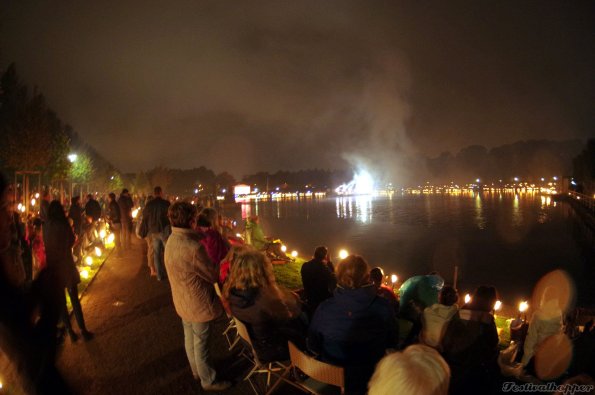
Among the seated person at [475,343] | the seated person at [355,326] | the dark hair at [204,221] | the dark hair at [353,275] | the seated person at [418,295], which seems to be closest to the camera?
the seated person at [355,326]

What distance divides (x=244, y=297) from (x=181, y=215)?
1.16 meters

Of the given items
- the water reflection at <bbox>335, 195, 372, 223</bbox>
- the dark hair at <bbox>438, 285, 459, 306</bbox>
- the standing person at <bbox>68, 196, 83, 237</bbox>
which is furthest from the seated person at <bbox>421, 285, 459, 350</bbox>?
the water reflection at <bbox>335, 195, 372, 223</bbox>

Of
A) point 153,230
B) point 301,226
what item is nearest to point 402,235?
point 301,226

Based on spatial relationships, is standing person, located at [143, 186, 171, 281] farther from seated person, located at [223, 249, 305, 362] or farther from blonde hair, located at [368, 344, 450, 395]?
blonde hair, located at [368, 344, 450, 395]

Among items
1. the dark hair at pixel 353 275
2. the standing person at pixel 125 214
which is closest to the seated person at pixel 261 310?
the dark hair at pixel 353 275

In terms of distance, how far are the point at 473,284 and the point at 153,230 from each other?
12735 millimetres

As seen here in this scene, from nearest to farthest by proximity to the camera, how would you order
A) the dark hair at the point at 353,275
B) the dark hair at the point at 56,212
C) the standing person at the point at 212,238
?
the dark hair at the point at 353,275 → the dark hair at the point at 56,212 → the standing person at the point at 212,238

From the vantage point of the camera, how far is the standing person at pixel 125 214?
1328 centimetres

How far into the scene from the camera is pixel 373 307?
3.63 metres

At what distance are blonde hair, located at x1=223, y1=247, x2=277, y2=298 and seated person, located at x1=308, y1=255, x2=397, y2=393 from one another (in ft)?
2.69

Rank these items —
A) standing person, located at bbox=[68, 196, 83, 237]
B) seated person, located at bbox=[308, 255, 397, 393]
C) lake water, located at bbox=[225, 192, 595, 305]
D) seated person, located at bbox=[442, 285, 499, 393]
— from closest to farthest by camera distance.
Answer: seated person, located at bbox=[308, 255, 397, 393]
seated person, located at bbox=[442, 285, 499, 393]
standing person, located at bbox=[68, 196, 83, 237]
lake water, located at bbox=[225, 192, 595, 305]

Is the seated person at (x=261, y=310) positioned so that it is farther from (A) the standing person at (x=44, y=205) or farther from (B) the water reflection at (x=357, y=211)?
(B) the water reflection at (x=357, y=211)

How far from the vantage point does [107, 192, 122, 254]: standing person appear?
1373cm

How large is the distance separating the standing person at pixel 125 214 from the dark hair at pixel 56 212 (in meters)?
7.28
